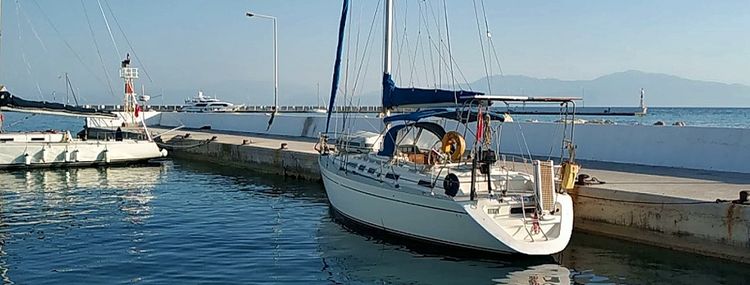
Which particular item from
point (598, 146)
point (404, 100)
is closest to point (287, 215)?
point (404, 100)

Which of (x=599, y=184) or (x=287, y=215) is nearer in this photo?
(x=599, y=184)

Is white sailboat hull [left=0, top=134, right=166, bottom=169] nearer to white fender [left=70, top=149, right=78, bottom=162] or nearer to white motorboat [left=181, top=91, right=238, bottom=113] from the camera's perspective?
white fender [left=70, top=149, right=78, bottom=162]

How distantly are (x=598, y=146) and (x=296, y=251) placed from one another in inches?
450

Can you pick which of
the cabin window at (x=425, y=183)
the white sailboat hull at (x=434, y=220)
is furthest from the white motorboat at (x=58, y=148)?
the cabin window at (x=425, y=183)

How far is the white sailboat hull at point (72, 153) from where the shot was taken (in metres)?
29.4

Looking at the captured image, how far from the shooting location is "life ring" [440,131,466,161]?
15.6 m

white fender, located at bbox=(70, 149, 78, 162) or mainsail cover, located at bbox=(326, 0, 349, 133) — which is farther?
white fender, located at bbox=(70, 149, 78, 162)

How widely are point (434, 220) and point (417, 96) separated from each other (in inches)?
155

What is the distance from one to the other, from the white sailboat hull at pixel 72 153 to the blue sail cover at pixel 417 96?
53.5 feet

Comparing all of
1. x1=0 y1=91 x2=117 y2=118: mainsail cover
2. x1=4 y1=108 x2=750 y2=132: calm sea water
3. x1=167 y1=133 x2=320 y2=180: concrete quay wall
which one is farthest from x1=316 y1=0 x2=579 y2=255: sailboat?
x1=4 y1=108 x2=750 y2=132: calm sea water

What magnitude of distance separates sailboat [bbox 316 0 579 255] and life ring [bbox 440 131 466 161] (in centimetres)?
2

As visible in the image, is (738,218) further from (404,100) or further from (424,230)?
(404,100)

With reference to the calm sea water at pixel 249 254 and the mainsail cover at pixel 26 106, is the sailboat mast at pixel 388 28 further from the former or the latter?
the mainsail cover at pixel 26 106

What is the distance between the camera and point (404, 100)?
17.2 m
